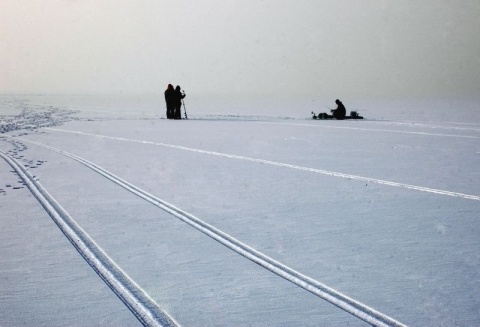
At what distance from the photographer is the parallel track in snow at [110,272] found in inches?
140

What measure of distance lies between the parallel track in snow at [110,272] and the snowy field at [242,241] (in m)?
0.02

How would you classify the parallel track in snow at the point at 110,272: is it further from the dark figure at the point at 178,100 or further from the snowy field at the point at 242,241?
the dark figure at the point at 178,100

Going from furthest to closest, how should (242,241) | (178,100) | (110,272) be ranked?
(178,100)
(242,241)
(110,272)

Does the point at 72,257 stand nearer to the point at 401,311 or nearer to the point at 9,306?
the point at 9,306

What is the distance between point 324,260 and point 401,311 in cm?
119

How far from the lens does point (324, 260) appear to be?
475 cm

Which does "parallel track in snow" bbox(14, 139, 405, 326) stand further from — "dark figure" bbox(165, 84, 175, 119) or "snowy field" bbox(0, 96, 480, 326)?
"dark figure" bbox(165, 84, 175, 119)

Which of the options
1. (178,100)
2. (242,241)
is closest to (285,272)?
(242,241)

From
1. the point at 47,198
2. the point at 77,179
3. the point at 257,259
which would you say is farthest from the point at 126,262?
the point at 77,179

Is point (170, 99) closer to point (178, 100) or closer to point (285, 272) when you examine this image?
point (178, 100)

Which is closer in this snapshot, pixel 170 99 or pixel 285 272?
pixel 285 272

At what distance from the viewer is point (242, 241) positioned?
538 cm

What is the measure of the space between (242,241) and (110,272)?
1516mm

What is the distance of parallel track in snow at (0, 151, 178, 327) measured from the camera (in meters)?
3.56
